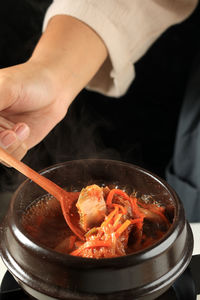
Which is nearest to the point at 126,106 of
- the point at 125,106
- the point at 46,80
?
the point at 125,106

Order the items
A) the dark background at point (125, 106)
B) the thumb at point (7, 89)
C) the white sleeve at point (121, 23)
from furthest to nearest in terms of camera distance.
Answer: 1. the dark background at point (125, 106)
2. the white sleeve at point (121, 23)
3. the thumb at point (7, 89)

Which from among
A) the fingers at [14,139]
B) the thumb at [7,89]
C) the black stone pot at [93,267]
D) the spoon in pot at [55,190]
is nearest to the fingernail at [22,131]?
the fingers at [14,139]

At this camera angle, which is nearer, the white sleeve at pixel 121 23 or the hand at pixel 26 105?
the hand at pixel 26 105

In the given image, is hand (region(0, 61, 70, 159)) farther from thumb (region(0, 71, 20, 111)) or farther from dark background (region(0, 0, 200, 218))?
dark background (region(0, 0, 200, 218))

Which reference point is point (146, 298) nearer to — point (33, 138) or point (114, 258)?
point (114, 258)

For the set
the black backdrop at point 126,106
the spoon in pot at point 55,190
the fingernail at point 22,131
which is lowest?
the black backdrop at point 126,106

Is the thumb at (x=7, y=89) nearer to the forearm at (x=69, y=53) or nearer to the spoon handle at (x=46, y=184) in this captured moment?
the forearm at (x=69, y=53)

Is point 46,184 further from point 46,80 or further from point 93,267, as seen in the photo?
point 46,80

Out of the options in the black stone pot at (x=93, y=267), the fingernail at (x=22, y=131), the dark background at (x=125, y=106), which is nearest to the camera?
the black stone pot at (x=93, y=267)
